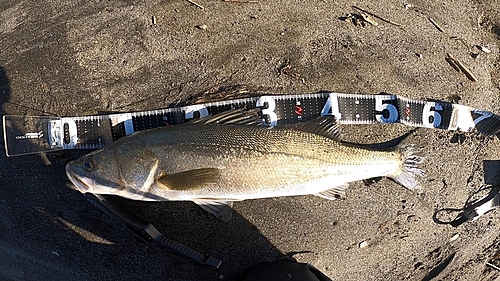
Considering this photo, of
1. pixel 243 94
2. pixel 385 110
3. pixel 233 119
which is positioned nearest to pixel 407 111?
pixel 385 110

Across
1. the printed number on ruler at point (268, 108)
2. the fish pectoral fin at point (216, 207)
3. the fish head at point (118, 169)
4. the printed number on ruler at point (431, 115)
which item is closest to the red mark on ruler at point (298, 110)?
the printed number on ruler at point (268, 108)

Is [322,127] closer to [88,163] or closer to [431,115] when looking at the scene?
[431,115]

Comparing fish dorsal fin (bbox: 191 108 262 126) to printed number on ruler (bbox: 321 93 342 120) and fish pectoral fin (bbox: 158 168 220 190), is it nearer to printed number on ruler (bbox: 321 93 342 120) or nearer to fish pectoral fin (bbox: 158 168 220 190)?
fish pectoral fin (bbox: 158 168 220 190)

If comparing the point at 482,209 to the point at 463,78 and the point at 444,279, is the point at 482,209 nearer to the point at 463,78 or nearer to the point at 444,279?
the point at 444,279

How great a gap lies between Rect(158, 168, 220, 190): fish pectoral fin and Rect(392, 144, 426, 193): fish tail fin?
69.6 inches

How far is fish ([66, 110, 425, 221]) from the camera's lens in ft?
9.39

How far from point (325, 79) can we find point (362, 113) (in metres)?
0.50

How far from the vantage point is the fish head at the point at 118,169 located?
285 cm

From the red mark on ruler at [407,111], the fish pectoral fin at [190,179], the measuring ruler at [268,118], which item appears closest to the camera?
the fish pectoral fin at [190,179]

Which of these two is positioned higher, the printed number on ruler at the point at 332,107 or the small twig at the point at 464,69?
the small twig at the point at 464,69

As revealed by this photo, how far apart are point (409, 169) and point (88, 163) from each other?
2.90 meters

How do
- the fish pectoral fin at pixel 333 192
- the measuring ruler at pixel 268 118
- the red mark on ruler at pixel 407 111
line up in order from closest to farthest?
the fish pectoral fin at pixel 333 192
the measuring ruler at pixel 268 118
the red mark on ruler at pixel 407 111

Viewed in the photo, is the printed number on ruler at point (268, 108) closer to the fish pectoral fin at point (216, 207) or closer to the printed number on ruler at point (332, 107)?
the printed number on ruler at point (332, 107)

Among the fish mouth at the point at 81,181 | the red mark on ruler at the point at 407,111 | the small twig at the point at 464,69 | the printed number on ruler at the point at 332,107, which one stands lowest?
the red mark on ruler at the point at 407,111
